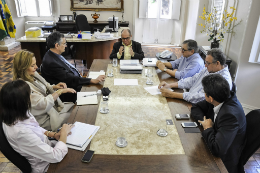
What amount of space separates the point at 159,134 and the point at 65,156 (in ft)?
2.29

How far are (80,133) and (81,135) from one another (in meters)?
0.03

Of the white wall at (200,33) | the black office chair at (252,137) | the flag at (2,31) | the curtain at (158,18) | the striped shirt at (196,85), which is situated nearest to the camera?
the black office chair at (252,137)

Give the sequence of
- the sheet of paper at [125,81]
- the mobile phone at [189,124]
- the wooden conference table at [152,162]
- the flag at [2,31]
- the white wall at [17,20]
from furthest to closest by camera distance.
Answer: the white wall at [17,20] → the flag at [2,31] → the sheet of paper at [125,81] → the mobile phone at [189,124] → the wooden conference table at [152,162]

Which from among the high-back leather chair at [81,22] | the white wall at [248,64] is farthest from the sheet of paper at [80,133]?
the high-back leather chair at [81,22]

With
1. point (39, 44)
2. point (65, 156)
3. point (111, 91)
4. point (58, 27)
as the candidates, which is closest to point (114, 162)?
point (65, 156)

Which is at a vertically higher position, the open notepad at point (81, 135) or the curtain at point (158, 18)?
the curtain at point (158, 18)

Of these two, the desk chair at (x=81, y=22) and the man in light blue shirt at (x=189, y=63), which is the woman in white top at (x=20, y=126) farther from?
the desk chair at (x=81, y=22)

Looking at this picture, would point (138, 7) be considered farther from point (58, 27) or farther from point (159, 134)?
point (159, 134)

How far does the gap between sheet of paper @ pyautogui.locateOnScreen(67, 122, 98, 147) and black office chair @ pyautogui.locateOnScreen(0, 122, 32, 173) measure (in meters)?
0.32

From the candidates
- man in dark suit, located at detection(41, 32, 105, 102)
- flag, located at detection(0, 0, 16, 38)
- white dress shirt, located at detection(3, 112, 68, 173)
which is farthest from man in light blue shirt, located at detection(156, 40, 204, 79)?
flag, located at detection(0, 0, 16, 38)

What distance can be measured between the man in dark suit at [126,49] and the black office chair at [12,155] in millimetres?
2330

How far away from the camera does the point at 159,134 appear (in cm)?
161

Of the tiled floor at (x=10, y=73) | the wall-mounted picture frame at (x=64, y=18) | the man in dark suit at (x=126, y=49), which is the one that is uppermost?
the wall-mounted picture frame at (x=64, y=18)

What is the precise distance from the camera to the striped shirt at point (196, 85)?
2129 mm
